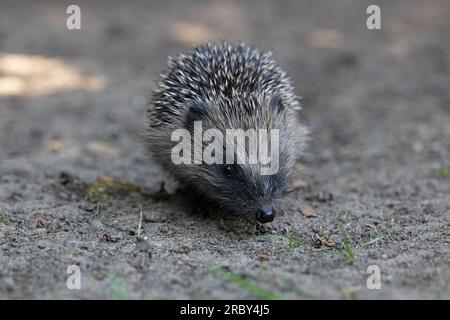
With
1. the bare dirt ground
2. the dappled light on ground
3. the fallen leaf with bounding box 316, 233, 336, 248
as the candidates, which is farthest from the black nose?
the dappled light on ground

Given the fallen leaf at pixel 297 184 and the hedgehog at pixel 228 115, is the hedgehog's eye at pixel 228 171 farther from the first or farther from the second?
the fallen leaf at pixel 297 184

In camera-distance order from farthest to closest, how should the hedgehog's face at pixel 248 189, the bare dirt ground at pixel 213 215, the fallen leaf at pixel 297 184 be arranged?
the fallen leaf at pixel 297 184 < the hedgehog's face at pixel 248 189 < the bare dirt ground at pixel 213 215

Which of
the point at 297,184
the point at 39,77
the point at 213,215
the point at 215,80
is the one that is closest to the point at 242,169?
the point at 213,215

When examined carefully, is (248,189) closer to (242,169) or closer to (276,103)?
(242,169)

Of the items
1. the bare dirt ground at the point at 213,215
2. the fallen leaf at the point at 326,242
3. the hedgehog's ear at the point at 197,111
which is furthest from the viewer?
the hedgehog's ear at the point at 197,111

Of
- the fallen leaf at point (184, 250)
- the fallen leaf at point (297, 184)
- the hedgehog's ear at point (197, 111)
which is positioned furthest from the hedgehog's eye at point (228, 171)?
the fallen leaf at point (297, 184)
